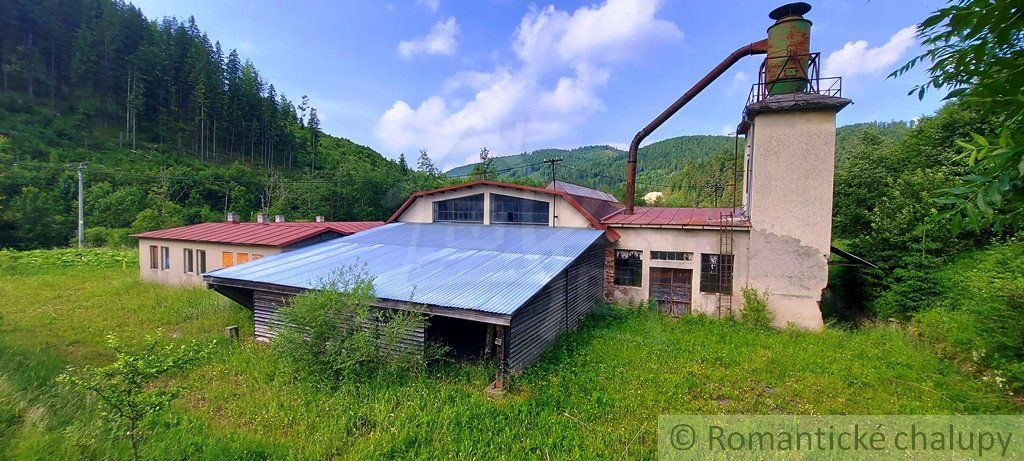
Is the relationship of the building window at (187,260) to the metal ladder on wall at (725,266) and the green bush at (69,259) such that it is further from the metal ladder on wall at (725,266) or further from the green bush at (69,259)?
the metal ladder on wall at (725,266)

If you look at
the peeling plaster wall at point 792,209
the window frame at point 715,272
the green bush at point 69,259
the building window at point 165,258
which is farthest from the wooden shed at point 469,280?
the green bush at point 69,259

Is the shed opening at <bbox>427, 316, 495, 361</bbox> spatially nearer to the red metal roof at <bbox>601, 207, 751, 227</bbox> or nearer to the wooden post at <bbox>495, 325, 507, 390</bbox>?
the wooden post at <bbox>495, 325, 507, 390</bbox>

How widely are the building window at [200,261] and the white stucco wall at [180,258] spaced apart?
0.43 feet

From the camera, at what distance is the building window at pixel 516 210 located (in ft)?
47.9

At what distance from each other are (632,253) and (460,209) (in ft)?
22.5

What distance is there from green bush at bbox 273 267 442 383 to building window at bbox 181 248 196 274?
12600 millimetres

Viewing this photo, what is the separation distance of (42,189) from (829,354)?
52.4 metres

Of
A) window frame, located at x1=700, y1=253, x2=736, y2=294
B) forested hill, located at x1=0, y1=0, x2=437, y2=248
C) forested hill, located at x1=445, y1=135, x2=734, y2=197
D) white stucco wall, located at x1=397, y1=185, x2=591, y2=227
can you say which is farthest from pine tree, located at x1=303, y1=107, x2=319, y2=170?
window frame, located at x1=700, y1=253, x2=736, y2=294

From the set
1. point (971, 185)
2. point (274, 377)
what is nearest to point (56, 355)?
point (274, 377)

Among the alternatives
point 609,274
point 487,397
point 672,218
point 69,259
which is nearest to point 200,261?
point 69,259

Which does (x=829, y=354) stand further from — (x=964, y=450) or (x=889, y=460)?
(x=889, y=460)

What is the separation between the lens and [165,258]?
57.4 feet

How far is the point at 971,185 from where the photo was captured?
224 centimetres

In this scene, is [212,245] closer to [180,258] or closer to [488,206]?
[180,258]
